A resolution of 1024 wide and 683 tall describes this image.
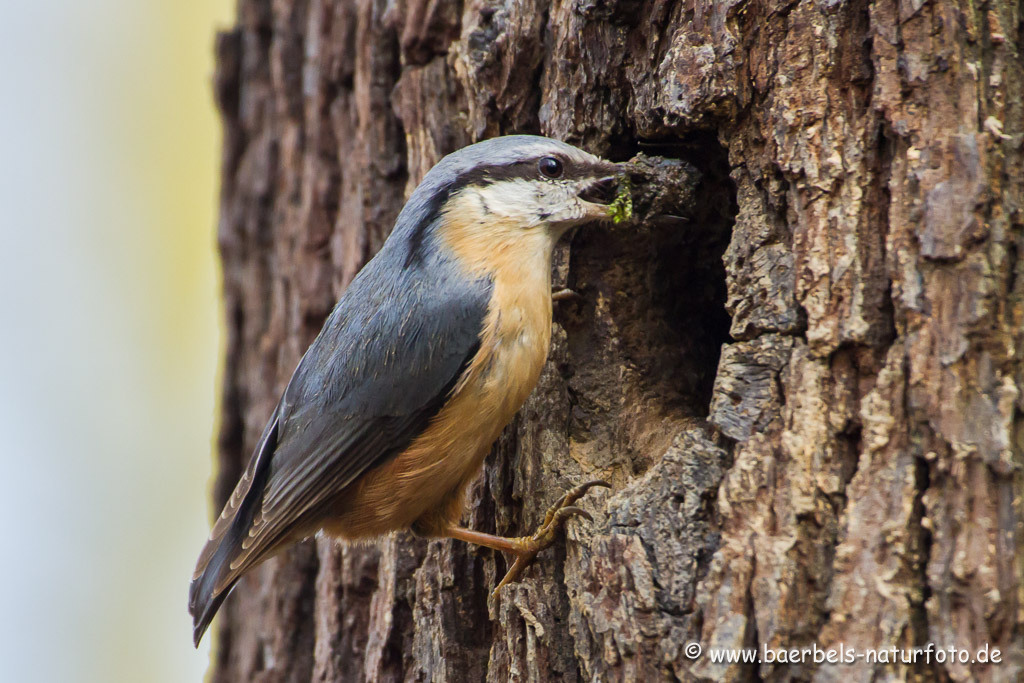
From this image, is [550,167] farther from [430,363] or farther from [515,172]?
[430,363]

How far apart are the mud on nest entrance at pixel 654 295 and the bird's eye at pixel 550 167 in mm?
210

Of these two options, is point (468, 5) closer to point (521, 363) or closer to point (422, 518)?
point (521, 363)

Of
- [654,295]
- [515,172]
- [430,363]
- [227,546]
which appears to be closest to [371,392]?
[430,363]

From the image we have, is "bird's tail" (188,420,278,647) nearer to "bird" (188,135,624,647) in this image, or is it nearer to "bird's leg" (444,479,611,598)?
"bird" (188,135,624,647)

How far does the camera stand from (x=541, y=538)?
2430 mm

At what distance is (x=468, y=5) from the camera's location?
308cm

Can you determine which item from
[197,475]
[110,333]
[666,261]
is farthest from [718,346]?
[110,333]

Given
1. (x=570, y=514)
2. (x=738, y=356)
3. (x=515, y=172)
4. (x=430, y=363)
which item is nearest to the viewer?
(x=738, y=356)

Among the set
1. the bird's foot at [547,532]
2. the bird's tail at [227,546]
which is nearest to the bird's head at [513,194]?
the bird's foot at [547,532]

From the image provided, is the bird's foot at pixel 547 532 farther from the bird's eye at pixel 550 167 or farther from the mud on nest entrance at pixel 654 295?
the bird's eye at pixel 550 167

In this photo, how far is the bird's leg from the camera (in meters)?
2.40

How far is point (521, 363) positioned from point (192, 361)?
13.5ft

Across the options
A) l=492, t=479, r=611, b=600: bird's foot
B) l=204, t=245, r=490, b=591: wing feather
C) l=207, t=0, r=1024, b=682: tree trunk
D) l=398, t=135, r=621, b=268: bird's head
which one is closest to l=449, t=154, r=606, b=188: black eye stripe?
l=398, t=135, r=621, b=268: bird's head

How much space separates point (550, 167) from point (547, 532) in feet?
3.48
